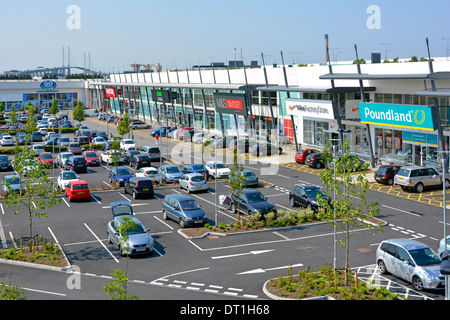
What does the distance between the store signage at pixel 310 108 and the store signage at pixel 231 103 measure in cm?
698

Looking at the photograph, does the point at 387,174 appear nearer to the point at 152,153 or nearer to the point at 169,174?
the point at 169,174

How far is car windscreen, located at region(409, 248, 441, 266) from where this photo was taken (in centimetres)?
1944

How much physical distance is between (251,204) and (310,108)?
24670mm

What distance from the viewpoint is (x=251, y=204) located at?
30234 mm

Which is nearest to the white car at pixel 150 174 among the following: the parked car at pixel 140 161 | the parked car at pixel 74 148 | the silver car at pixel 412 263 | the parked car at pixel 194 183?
the parked car at pixel 194 183

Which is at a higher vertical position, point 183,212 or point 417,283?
point 183,212

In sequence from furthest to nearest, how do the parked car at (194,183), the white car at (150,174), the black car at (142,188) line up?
the white car at (150,174) → the parked car at (194,183) → the black car at (142,188)

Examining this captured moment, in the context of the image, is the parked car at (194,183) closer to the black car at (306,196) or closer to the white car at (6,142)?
the black car at (306,196)

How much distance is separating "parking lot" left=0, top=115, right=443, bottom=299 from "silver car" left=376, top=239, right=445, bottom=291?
378 mm

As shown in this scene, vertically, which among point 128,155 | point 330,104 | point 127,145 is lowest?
point 128,155

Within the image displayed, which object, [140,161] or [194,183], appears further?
[140,161]

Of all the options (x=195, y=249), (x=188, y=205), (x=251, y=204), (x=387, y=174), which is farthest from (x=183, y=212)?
(x=387, y=174)

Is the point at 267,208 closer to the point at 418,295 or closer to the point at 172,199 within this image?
the point at 172,199

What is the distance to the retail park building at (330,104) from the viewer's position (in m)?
40.6
